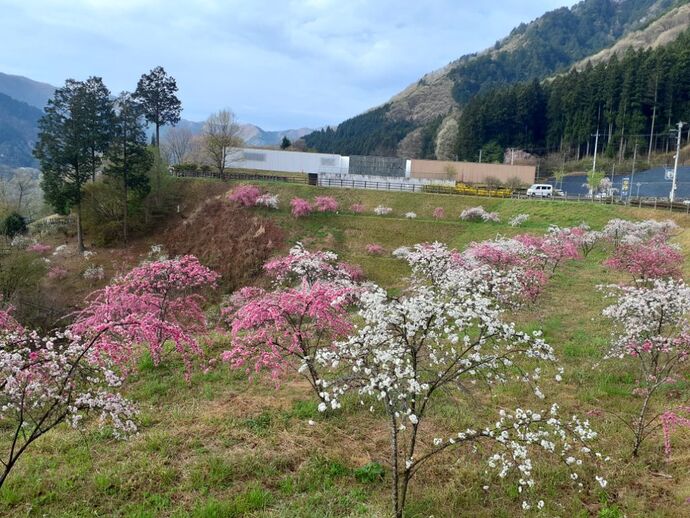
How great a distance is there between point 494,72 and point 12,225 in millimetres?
160839

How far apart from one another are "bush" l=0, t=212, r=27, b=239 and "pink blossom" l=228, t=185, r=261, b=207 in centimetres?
1768

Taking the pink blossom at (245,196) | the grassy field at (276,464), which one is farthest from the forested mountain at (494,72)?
the grassy field at (276,464)

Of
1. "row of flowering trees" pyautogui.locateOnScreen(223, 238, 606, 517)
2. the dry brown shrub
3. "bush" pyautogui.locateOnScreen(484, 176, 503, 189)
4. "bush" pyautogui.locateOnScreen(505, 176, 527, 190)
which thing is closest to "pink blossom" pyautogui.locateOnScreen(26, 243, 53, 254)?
the dry brown shrub

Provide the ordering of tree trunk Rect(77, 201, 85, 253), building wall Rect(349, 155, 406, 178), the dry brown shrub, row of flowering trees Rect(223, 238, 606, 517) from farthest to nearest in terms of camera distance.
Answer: building wall Rect(349, 155, 406, 178) → tree trunk Rect(77, 201, 85, 253) → the dry brown shrub → row of flowering trees Rect(223, 238, 606, 517)

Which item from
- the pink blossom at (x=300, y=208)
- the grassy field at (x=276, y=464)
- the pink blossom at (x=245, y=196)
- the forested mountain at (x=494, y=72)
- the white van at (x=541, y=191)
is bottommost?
the grassy field at (x=276, y=464)

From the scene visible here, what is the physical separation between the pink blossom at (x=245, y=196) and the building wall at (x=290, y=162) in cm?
1844

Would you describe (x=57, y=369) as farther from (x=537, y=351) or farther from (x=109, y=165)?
(x=109, y=165)

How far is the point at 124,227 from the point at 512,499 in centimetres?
3335

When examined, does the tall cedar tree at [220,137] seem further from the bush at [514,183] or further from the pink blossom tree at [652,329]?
the pink blossom tree at [652,329]

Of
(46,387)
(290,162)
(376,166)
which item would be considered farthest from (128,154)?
(376,166)

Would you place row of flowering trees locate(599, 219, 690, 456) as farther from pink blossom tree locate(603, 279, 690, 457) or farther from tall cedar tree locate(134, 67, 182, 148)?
tall cedar tree locate(134, 67, 182, 148)

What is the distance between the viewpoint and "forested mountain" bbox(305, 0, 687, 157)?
124 metres

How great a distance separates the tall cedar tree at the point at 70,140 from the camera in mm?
29516

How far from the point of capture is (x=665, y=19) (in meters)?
120
